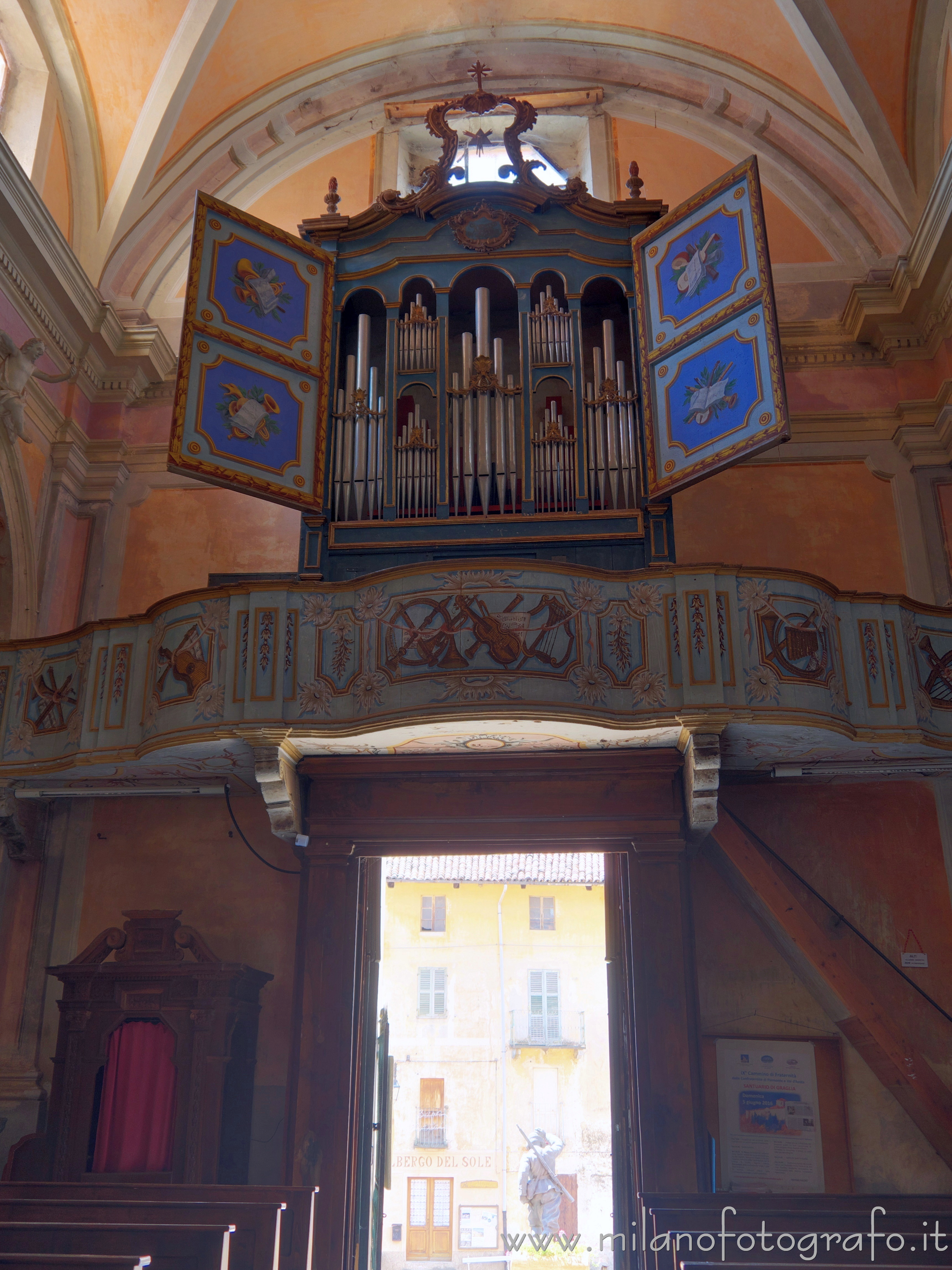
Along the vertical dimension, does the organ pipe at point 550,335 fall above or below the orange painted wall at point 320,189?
below

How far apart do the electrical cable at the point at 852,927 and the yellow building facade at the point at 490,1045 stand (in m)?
8.51

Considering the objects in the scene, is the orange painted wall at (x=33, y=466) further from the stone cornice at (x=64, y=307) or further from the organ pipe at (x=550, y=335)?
the organ pipe at (x=550, y=335)

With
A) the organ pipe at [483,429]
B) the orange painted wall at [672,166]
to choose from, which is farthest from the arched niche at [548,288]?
the orange painted wall at [672,166]

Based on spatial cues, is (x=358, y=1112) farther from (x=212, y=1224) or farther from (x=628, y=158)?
(x=628, y=158)

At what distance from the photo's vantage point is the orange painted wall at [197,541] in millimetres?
10844

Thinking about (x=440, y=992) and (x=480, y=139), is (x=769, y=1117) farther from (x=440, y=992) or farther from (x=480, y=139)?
(x=440, y=992)

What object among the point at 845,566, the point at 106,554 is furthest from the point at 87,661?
the point at 845,566

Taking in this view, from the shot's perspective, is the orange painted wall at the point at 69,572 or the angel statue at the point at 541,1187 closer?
the orange painted wall at the point at 69,572

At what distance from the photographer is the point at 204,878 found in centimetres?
970

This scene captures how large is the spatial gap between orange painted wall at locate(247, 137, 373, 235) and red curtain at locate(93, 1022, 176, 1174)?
27.7 feet

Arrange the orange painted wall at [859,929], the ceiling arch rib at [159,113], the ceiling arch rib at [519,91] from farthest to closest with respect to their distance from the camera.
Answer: the ceiling arch rib at [519,91] → the ceiling arch rib at [159,113] → the orange painted wall at [859,929]

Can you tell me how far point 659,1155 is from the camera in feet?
25.9

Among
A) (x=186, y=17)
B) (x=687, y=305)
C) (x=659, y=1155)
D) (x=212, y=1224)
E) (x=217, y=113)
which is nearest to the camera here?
(x=212, y=1224)

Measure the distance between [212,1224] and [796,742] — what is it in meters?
4.82
